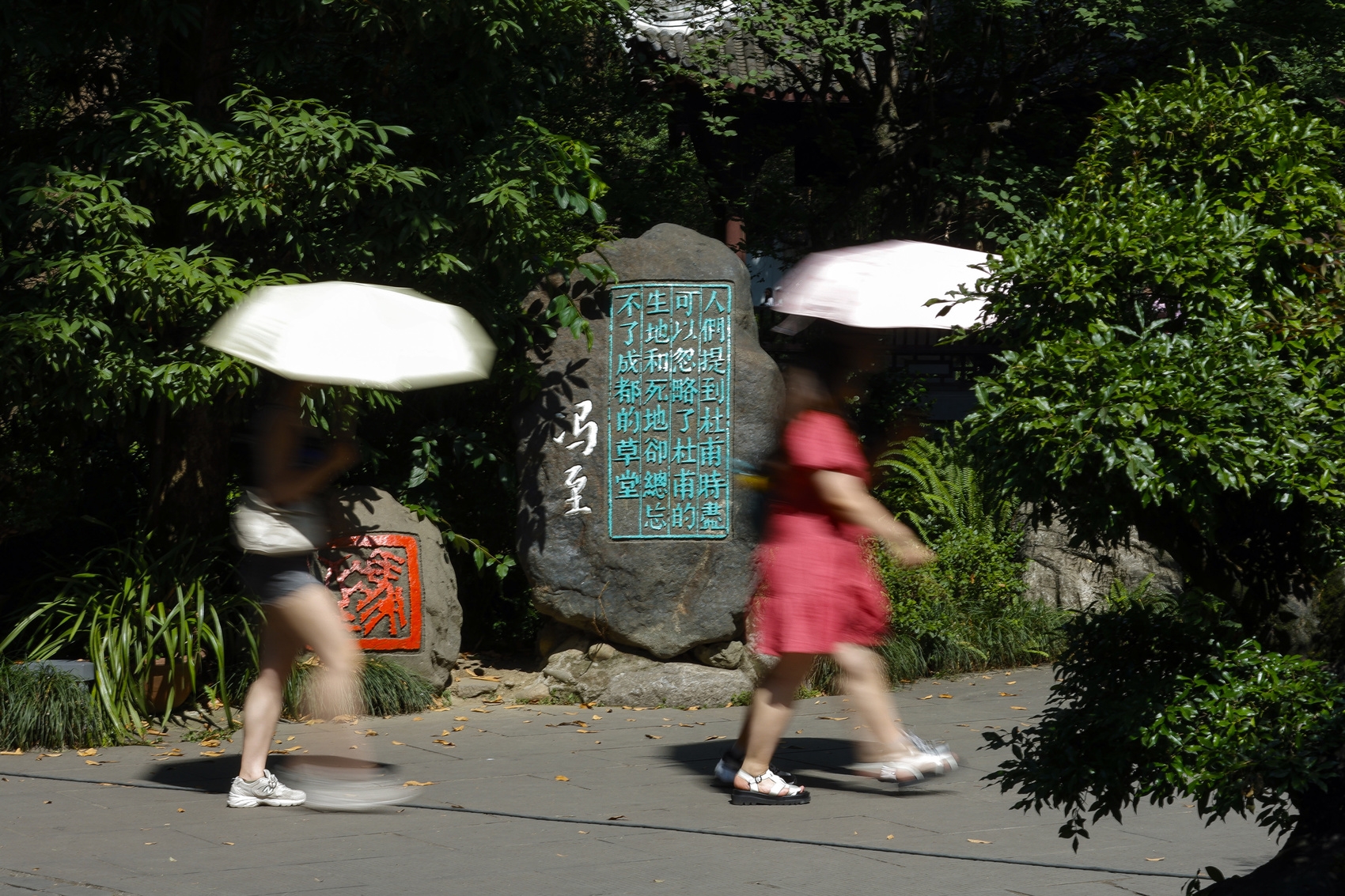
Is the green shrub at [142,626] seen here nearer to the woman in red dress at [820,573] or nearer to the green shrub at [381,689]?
the green shrub at [381,689]

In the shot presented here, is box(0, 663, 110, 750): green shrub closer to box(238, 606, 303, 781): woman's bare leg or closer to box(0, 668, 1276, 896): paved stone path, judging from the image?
box(0, 668, 1276, 896): paved stone path

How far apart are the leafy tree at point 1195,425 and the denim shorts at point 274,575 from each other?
2.60m

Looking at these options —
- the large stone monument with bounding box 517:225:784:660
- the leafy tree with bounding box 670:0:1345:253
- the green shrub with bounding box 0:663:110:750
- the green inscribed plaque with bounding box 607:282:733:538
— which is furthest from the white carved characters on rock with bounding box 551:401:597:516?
the leafy tree with bounding box 670:0:1345:253

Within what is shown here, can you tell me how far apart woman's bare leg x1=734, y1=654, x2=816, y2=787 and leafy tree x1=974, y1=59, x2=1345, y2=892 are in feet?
5.45

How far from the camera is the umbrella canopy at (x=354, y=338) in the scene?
4.66 meters

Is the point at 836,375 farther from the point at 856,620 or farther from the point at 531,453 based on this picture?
the point at 531,453

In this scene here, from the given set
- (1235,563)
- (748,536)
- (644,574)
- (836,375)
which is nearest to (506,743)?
(644,574)

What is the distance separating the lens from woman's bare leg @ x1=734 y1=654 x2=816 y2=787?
5246 mm

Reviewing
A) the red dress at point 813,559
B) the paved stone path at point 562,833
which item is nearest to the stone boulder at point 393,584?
the paved stone path at point 562,833

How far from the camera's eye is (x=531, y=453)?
820cm

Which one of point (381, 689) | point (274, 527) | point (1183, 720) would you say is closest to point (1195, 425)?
point (1183, 720)

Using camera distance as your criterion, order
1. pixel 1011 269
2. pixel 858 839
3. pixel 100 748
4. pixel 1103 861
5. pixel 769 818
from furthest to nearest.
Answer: pixel 100 748 < pixel 769 818 < pixel 858 839 < pixel 1103 861 < pixel 1011 269

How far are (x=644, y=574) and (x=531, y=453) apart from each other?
99 centimetres

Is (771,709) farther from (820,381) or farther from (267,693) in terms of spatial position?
(267,693)
